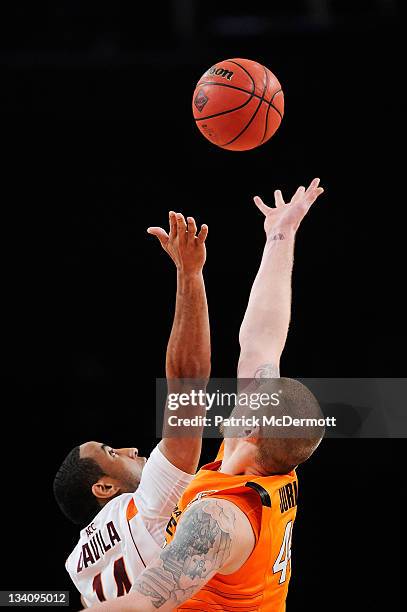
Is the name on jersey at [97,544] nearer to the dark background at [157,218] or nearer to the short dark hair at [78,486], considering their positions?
the short dark hair at [78,486]

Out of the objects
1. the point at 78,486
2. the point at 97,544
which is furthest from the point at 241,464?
the point at 78,486

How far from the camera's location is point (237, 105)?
3973mm

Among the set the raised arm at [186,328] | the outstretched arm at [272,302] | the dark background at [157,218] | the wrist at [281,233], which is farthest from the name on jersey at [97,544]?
the dark background at [157,218]

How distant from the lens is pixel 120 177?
6.84 m

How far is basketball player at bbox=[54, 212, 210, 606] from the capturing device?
11.7 ft

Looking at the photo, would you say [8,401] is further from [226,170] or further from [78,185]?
[226,170]

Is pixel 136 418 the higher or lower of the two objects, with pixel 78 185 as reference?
lower

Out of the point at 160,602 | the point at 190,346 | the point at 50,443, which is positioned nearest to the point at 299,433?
the point at 160,602

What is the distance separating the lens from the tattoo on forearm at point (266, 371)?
351 cm

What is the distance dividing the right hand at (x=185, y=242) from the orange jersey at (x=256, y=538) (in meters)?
0.95

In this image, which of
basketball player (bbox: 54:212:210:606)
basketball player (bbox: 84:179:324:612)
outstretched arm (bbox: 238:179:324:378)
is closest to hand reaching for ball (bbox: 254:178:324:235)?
outstretched arm (bbox: 238:179:324:378)

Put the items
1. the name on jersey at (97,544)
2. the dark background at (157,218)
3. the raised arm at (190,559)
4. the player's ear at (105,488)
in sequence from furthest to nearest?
the dark background at (157,218) < the player's ear at (105,488) < the name on jersey at (97,544) < the raised arm at (190,559)

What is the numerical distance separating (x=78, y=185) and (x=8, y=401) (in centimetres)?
184

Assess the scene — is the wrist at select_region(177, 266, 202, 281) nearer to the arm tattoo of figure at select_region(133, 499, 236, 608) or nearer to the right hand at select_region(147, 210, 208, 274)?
the right hand at select_region(147, 210, 208, 274)
